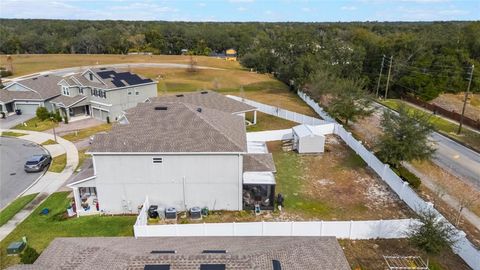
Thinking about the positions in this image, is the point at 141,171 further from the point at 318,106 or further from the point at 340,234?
the point at 318,106

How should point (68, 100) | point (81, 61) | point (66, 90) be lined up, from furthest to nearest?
point (81, 61) → point (66, 90) → point (68, 100)

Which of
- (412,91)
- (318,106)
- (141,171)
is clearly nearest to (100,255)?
(141,171)

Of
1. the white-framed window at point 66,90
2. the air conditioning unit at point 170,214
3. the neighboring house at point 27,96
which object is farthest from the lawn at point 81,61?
the air conditioning unit at point 170,214

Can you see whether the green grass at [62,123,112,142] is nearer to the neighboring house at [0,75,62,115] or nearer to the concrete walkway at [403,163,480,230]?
the neighboring house at [0,75,62,115]

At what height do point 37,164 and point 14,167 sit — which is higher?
point 37,164

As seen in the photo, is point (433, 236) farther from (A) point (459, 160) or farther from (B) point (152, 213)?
(A) point (459, 160)

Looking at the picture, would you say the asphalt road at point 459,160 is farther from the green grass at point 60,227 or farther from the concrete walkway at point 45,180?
the concrete walkway at point 45,180

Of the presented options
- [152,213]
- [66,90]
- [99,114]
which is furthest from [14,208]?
[66,90]
